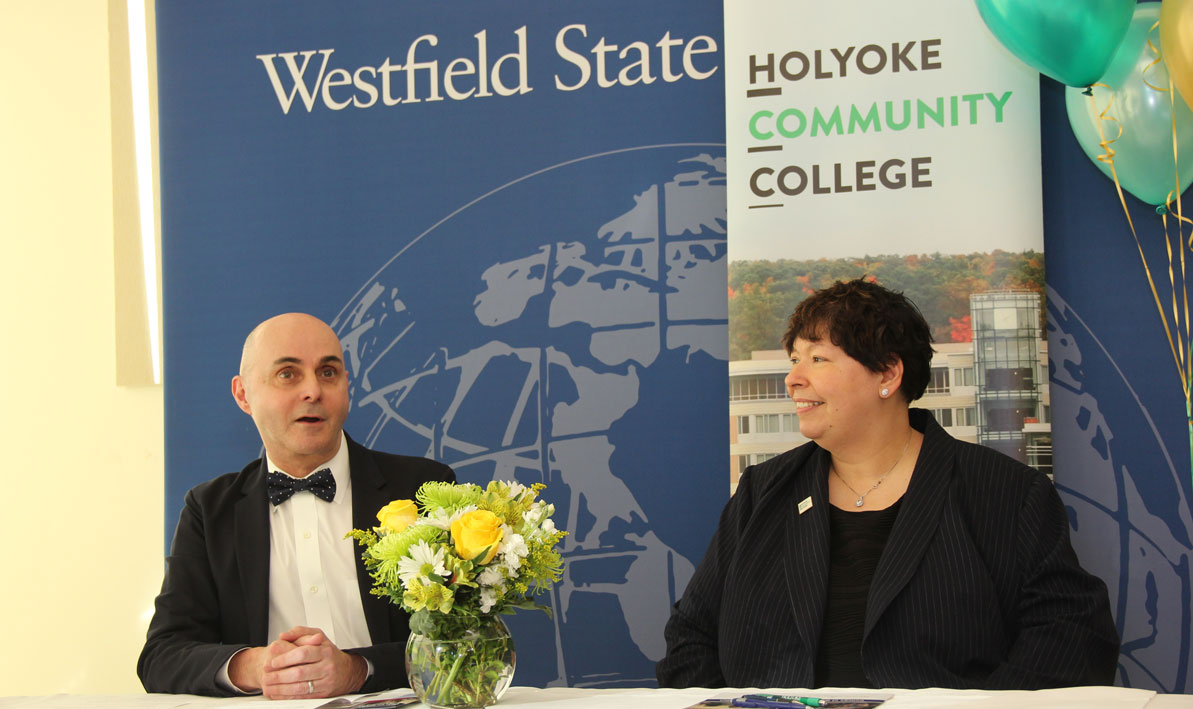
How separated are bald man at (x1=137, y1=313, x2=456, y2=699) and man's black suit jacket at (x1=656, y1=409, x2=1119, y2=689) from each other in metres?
0.73

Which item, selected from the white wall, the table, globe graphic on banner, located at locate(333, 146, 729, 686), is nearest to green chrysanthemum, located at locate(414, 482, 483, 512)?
the table

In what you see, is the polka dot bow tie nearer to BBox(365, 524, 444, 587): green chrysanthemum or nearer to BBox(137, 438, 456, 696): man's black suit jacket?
BBox(137, 438, 456, 696): man's black suit jacket

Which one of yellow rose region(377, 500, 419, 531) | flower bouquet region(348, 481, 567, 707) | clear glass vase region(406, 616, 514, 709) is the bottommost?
clear glass vase region(406, 616, 514, 709)

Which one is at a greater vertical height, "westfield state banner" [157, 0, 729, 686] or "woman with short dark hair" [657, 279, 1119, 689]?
"westfield state banner" [157, 0, 729, 686]

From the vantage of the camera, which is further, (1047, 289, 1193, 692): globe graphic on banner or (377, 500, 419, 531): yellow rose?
(1047, 289, 1193, 692): globe graphic on banner

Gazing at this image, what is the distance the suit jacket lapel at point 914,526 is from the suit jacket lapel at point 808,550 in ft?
0.40

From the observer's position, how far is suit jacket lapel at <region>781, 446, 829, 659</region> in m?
2.58

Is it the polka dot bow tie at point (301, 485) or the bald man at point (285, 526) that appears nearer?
the bald man at point (285, 526)

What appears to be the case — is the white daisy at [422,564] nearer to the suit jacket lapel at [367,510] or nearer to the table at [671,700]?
the table at [671,700]

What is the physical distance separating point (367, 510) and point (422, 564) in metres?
0.97

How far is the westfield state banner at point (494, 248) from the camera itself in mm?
3553

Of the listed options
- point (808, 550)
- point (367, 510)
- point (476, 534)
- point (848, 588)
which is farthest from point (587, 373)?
point (476, 534)

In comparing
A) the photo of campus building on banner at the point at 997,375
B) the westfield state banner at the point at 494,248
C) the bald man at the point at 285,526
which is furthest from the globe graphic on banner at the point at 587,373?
the bald man at the point at 285,526

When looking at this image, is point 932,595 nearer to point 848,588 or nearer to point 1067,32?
point 848,588
